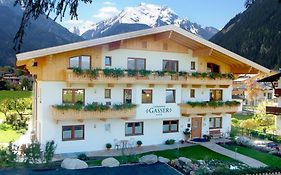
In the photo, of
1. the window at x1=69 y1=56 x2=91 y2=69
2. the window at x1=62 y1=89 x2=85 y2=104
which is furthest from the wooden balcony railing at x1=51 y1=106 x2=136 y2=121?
the window at x1=69 y1=56 x2=91 y2=69

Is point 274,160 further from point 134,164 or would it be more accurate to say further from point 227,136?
point 134,164

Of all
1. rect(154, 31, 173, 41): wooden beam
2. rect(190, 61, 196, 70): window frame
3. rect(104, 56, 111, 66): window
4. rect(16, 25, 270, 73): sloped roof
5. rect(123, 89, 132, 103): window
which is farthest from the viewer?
rect(190, 61, 196, 70): window frame

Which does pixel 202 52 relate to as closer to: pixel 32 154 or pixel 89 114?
pixel 89 114

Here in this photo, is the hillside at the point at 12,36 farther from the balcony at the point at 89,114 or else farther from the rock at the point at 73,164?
the rock at the point at 73,164

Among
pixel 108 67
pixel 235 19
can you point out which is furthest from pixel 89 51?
pixel 235 19

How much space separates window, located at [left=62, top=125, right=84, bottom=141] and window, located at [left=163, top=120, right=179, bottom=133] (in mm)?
6321

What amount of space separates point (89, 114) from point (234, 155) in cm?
954

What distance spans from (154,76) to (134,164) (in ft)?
22.5

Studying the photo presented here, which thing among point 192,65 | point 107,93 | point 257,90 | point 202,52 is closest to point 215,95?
point 192,65

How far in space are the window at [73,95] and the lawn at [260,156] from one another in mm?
10780

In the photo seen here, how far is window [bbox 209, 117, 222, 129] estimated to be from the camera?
27.7 meters

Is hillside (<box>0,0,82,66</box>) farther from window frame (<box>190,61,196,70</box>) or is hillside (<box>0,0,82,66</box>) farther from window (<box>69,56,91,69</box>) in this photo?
window (<box>69,56,91,69</box>)

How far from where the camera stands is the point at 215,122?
27906 mm

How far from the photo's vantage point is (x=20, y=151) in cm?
1977
